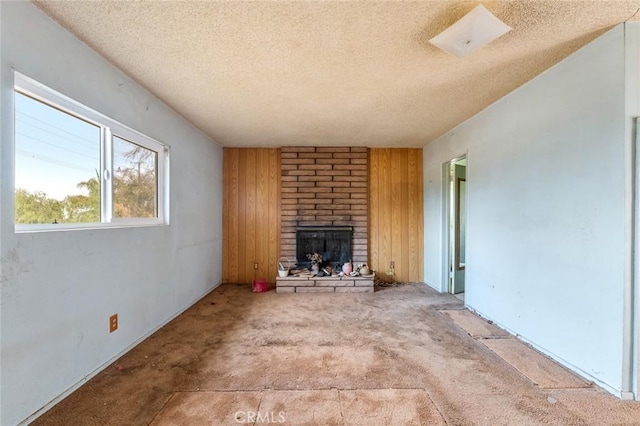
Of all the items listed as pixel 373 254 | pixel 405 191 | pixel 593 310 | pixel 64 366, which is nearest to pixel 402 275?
pixel 373 254

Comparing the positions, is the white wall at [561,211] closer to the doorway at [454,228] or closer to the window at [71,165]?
the doorway at [454,228]

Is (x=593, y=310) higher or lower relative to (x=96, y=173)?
lower

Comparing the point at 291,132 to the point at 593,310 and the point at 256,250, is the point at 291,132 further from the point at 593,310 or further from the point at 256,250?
the point at 593,310

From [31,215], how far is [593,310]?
3.61 metres

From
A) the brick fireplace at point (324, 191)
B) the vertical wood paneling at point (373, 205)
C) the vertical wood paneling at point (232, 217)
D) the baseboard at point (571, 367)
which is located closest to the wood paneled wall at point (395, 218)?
the vertical wood paneling at point (373, 205)

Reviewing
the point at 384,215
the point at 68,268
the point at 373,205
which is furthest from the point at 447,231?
the point at 68,268

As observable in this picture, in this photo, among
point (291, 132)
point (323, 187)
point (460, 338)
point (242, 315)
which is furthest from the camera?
point (323, 187)

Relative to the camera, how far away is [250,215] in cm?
458

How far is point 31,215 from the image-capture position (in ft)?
5.02

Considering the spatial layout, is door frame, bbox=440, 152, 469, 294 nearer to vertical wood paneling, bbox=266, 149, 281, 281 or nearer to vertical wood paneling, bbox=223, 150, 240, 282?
vertical wood paneling, bbox=266, 149, 281, 281

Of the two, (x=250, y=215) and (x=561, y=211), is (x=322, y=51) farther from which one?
(x=250, y=215)

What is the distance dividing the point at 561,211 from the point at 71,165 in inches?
141

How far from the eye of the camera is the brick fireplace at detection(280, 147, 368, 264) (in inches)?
178

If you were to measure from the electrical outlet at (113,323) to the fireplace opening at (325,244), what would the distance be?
2.69m
